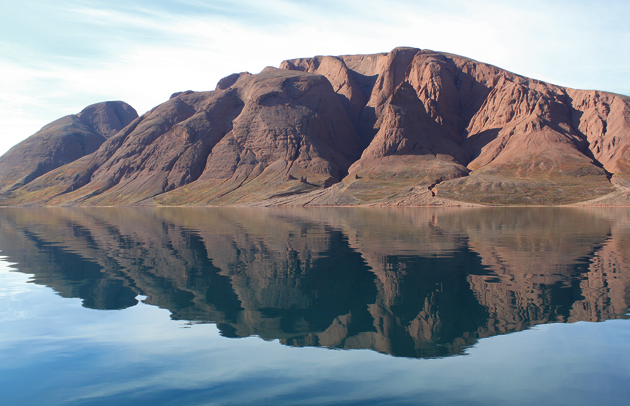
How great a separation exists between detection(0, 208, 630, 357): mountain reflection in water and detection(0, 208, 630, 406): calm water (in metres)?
0.11

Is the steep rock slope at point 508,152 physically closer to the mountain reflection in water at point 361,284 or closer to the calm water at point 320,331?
the mountain reflection in water at point 361,284

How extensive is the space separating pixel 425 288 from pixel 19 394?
49.2ft

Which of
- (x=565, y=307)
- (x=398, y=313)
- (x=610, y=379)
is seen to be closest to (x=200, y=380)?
(x=398, y=313)

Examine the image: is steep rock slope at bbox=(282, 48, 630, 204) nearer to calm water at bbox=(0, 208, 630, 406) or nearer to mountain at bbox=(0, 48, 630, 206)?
mountain at bbox=(0, 48, 630, 206)

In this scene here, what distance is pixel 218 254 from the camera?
99.9 feet

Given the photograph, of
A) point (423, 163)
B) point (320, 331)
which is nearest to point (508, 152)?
point (423, 163)

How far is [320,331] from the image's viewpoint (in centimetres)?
1389

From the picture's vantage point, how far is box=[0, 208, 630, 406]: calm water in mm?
9859

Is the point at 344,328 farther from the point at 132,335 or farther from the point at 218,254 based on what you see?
the point at 218,254

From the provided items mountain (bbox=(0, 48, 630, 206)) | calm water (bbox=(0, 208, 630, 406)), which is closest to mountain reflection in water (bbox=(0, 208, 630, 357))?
calm water (bbox=(0, 208, 630, 406))

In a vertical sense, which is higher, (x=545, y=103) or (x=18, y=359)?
→ (x=545, y=103)

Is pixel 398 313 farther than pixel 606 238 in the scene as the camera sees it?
No

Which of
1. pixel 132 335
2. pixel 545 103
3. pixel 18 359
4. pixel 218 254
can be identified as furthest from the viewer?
pixel 545 103

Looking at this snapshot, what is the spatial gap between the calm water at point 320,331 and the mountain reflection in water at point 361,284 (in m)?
0.11
